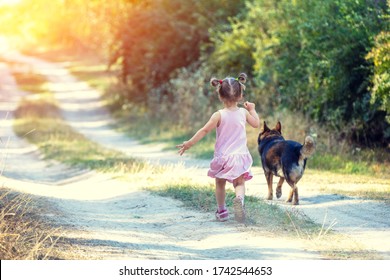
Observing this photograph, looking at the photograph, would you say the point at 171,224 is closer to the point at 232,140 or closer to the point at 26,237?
the point at 232,140

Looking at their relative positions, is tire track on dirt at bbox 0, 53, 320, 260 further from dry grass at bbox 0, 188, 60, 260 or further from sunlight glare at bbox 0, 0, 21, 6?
sunlight glare at bbox 0, 0, 21, 6

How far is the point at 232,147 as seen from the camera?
29.8ft

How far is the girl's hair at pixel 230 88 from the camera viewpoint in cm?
888

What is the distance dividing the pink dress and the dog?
4.67ft

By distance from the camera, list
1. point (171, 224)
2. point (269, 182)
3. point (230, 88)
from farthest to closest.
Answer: point (269, 182), point (171, 224), point (230, 88)

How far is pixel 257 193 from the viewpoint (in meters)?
12.1

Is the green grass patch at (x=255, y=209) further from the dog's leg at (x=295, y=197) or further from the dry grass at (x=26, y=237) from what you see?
the dry grass at (x=26, y=237)

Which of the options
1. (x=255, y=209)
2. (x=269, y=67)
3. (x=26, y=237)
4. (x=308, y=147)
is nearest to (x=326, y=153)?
(x=269, y=67)

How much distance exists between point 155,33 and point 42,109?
730 centimetres

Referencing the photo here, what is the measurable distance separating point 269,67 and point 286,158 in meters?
11.5

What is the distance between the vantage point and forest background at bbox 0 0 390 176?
17.1 metres

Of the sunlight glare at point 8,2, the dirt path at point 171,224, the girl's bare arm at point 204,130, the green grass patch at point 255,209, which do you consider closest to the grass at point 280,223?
the green grass patch at point 255,209

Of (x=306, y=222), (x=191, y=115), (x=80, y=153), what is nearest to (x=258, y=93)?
(x=191, y=115)

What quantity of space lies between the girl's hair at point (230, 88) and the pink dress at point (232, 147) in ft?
0.60
